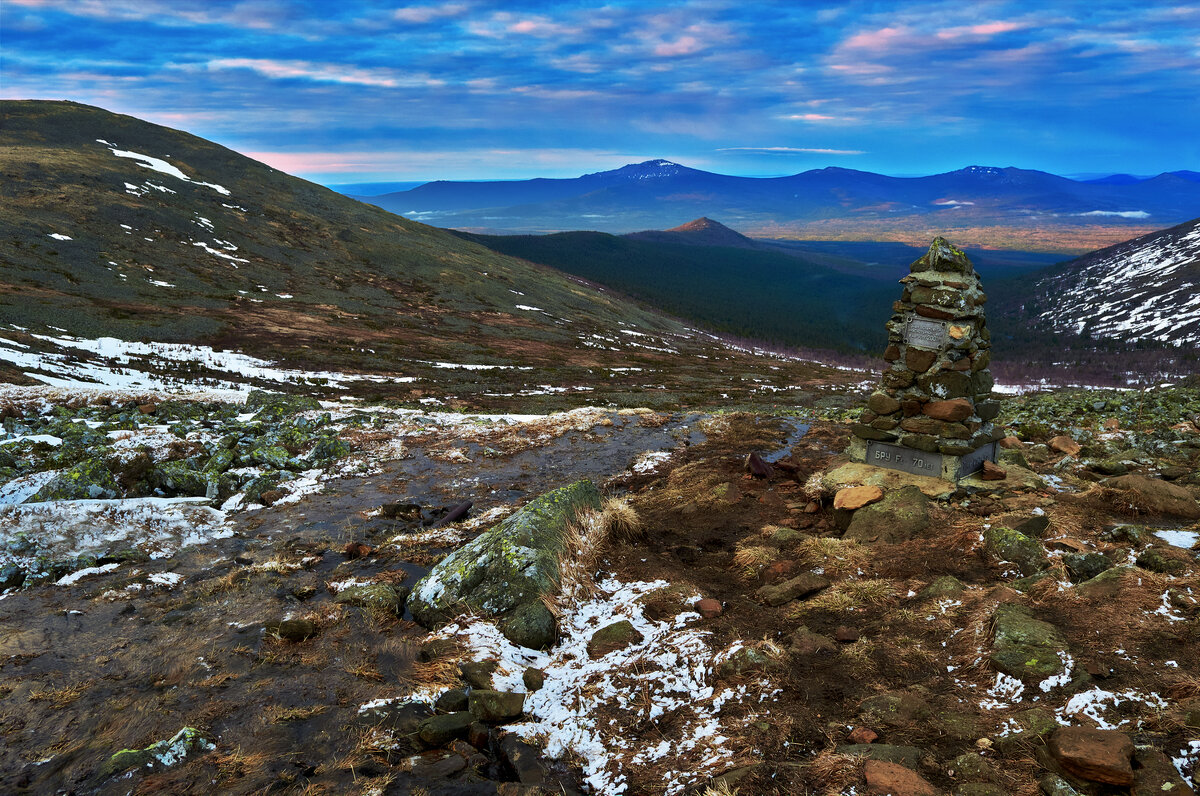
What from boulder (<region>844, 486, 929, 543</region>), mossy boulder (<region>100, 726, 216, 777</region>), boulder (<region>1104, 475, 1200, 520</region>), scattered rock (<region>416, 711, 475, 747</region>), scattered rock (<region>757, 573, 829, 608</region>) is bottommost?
scattered rock (<region>416, 711, 475, 747</region>)

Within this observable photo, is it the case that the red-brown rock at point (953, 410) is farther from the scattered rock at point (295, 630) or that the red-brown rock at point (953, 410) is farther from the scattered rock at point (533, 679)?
the scattered rock at point (295, 630)

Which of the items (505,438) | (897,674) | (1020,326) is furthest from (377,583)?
(1020,326)

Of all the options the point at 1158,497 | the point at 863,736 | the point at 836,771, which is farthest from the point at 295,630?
the point at 1158,497

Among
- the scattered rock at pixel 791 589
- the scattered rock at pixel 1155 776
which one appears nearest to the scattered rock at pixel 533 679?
the scattered rock at pixel 791 589

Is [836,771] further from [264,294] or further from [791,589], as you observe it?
[264,294]

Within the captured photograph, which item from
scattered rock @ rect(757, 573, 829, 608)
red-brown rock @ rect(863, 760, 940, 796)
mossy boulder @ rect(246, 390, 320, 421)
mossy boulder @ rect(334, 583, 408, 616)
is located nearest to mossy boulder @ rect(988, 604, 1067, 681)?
red-brown rock @ rect(863, 760, 940, 796)

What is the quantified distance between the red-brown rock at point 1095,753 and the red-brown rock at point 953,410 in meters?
7.42

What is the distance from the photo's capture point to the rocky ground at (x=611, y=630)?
546 cm

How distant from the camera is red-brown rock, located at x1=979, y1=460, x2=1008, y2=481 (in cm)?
1132

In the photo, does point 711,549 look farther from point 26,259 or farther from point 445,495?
point 26,259

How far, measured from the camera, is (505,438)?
62.8 ft

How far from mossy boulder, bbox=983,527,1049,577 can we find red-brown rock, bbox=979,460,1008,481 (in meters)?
2.96

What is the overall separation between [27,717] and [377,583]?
4.01 m

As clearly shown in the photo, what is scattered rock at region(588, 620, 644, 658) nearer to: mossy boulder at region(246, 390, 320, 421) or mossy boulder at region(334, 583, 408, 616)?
mossy boulder at region(334, 583, 408, 616)
